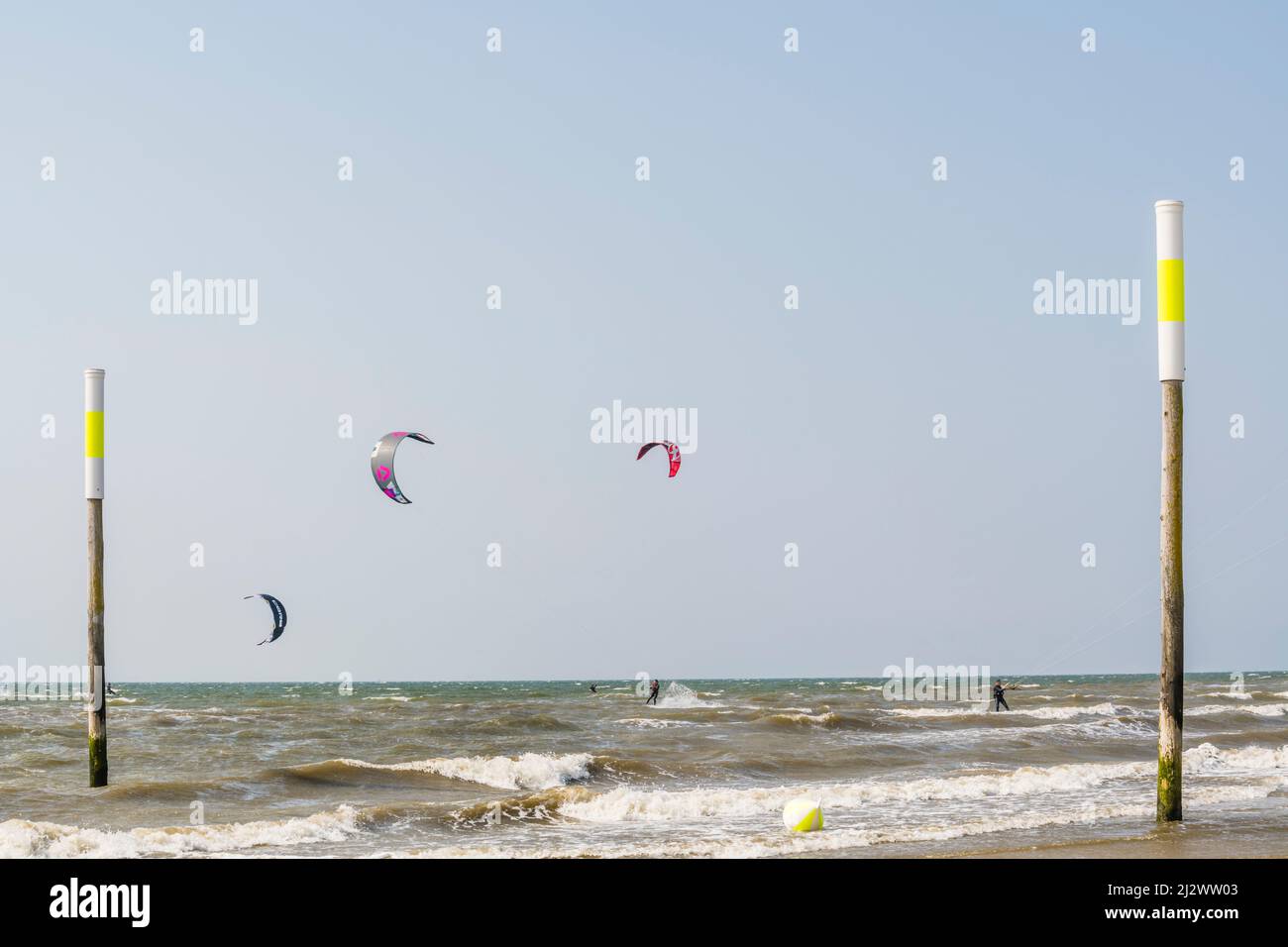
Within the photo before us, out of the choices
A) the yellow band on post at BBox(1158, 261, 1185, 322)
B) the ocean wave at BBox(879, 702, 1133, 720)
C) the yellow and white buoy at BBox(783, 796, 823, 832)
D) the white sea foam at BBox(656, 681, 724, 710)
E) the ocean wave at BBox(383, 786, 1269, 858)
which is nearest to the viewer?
the yellow band on post at BBox(1158, 261, 1185, 322)

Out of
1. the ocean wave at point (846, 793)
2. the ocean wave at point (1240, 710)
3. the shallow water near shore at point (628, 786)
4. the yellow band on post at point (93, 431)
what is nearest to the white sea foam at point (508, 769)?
the shallow water near shore at point (628, 786)

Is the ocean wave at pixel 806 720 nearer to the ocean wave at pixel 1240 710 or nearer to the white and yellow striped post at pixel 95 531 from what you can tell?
the ocean wave at pixel 1240 710

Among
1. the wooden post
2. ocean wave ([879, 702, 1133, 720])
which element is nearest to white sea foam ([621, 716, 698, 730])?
ocean wave ([879, 702, 1133, 720])

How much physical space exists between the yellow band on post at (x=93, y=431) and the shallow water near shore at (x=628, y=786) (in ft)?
15.0

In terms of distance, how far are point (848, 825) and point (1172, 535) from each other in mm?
4933

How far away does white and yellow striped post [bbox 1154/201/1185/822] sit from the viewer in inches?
463

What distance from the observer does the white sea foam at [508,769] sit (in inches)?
823

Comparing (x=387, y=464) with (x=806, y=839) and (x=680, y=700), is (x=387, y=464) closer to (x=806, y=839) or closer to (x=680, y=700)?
(x=806, y=839)

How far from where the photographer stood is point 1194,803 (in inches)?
615

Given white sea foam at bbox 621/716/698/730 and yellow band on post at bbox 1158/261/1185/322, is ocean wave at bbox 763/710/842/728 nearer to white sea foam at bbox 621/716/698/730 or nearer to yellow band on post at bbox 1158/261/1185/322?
white sea foam at bbox 621/716/698/730

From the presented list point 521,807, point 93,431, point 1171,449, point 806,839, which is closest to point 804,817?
point 806,839

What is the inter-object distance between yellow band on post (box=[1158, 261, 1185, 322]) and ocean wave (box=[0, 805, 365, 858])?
10.3 m
